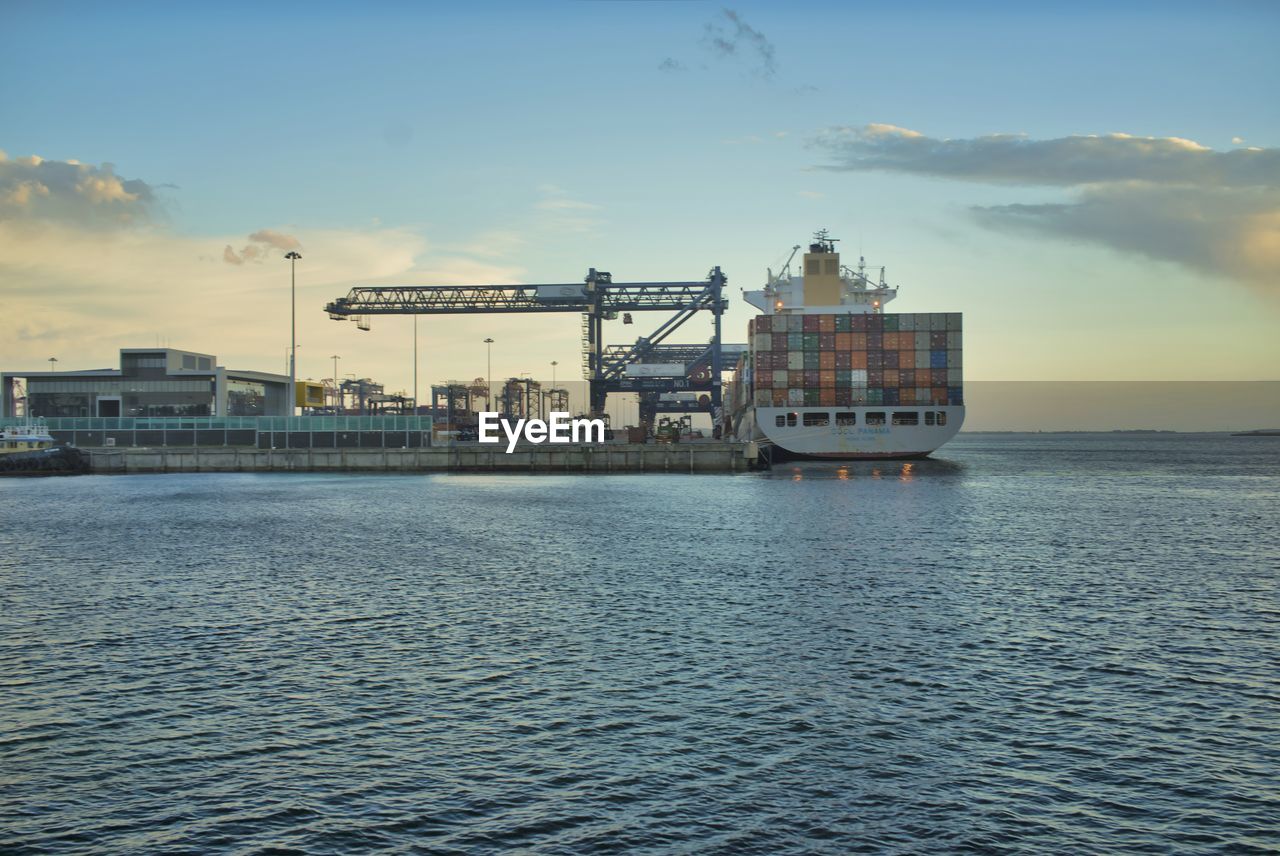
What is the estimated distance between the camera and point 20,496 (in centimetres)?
7194

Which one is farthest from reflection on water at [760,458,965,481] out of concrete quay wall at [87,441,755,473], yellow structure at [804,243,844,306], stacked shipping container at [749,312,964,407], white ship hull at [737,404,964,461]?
yellow structure at [804,243,844,306]

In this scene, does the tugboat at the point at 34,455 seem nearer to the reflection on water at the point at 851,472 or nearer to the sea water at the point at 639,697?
the sea water at the point at 639,697

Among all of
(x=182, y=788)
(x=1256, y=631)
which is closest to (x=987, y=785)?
(x=182, y=788)

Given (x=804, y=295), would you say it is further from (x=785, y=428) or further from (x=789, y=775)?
(x=789, y=775)

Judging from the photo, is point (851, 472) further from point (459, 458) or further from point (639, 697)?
point (639, 697)

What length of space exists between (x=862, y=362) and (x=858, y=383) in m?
2.40

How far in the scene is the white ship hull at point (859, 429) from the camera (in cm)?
10588

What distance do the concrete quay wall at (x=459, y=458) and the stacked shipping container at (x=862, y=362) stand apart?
10951mm

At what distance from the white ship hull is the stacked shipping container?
1.02 meters

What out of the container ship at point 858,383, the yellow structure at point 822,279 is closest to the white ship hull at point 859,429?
the container ship at point 858,383

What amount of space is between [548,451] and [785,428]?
26.4 metres

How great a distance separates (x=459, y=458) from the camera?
102688 mm

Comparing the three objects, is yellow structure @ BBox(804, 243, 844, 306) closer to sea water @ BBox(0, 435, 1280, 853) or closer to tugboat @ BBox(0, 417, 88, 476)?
sea water @ BBox(0, 435, 1280, 853)

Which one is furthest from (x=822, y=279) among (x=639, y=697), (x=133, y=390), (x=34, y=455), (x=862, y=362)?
(x=639, y=697)
